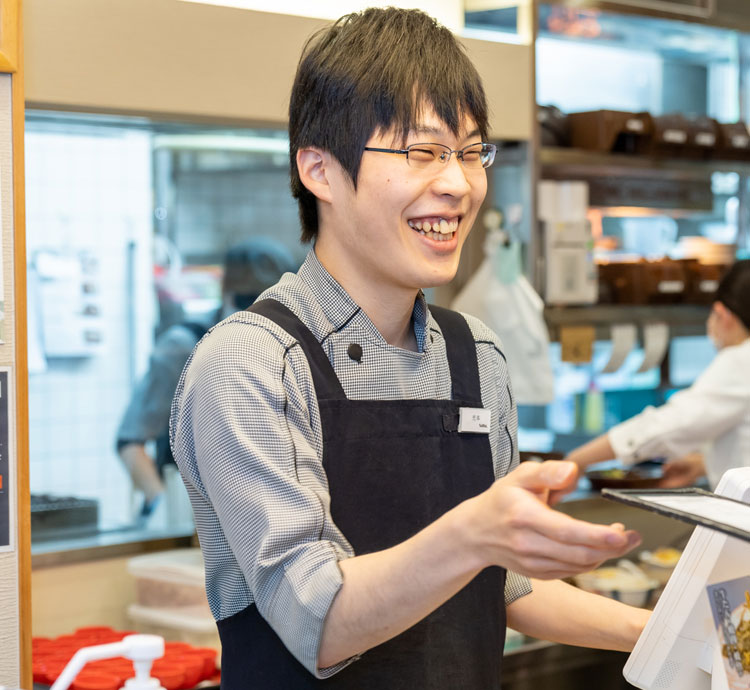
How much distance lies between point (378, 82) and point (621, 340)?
2.73m

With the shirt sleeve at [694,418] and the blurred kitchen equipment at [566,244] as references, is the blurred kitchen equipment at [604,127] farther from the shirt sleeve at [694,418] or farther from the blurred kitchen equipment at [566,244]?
the shirt sleeve at [694,418]

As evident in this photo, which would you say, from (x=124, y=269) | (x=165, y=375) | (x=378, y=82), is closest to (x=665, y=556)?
(x=165, y=375)

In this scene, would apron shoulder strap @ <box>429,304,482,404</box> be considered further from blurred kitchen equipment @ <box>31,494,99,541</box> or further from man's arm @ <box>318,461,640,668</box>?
blurred kitchen equipment @ <box>31,494,99,541</box>

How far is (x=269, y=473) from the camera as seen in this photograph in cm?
120

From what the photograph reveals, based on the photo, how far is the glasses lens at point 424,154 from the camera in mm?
1322

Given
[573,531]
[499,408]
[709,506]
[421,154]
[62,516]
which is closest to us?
[573,531]

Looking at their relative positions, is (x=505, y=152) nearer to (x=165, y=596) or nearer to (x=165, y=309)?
(x=165, y=309)

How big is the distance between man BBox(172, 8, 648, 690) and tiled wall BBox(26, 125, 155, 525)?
279 cm

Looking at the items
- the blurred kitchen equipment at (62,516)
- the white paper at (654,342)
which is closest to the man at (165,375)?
the blurred kitchen equipment at (62,516)

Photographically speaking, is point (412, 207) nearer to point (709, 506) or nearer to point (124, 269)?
point (709, 506)

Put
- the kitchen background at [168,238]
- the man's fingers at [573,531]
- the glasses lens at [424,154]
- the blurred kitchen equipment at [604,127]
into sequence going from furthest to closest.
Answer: the kitchen background at [168,238] → the blurred kitchen equipment at [604,127] → the glasses lens at [424,154] → the man's fingers at [573,531]

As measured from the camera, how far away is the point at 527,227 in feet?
11.8

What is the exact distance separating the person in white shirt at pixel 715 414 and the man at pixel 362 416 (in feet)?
6.73

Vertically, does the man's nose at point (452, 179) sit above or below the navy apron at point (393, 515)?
above
